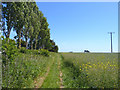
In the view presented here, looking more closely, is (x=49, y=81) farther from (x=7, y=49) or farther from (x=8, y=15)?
(x=8, y=15)

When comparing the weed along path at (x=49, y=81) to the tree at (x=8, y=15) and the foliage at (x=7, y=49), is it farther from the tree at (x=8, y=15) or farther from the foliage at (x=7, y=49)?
the tree at (x=8, y=15)

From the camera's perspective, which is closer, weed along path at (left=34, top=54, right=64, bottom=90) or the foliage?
the foliage

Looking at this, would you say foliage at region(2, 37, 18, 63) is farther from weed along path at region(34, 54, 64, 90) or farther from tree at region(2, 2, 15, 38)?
tree at region(2, 2, 15, 38)

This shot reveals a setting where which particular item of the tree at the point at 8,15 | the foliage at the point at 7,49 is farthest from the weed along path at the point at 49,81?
the tree at the point at 8,15

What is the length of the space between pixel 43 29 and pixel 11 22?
18456mm

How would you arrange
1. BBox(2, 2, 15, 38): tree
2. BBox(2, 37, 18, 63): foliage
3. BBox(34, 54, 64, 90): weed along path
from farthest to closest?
BBox(2, 2, 15, 38): tree, BBox(34, 54, 64, 90): weed along path, BBox(2, 37, 18, 63): foliage

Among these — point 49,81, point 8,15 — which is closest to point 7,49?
point 49,81

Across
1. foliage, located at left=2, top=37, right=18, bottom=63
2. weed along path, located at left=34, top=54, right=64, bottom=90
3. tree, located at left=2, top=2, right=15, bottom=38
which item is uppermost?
tree, located at left=2, top=2, right=15, bottom=38

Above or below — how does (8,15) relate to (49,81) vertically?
above

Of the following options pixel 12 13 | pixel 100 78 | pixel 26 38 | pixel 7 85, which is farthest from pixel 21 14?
pixel 100 78

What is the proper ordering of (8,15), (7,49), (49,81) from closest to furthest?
(7,49) → (49,81) → (8,15)

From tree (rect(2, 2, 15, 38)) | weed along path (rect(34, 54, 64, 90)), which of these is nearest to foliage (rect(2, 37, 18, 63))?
weed along path (rect(34, 54, 64, 90))

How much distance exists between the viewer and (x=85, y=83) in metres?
6.39

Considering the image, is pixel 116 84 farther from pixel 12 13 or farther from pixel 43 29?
pixel 43 29
